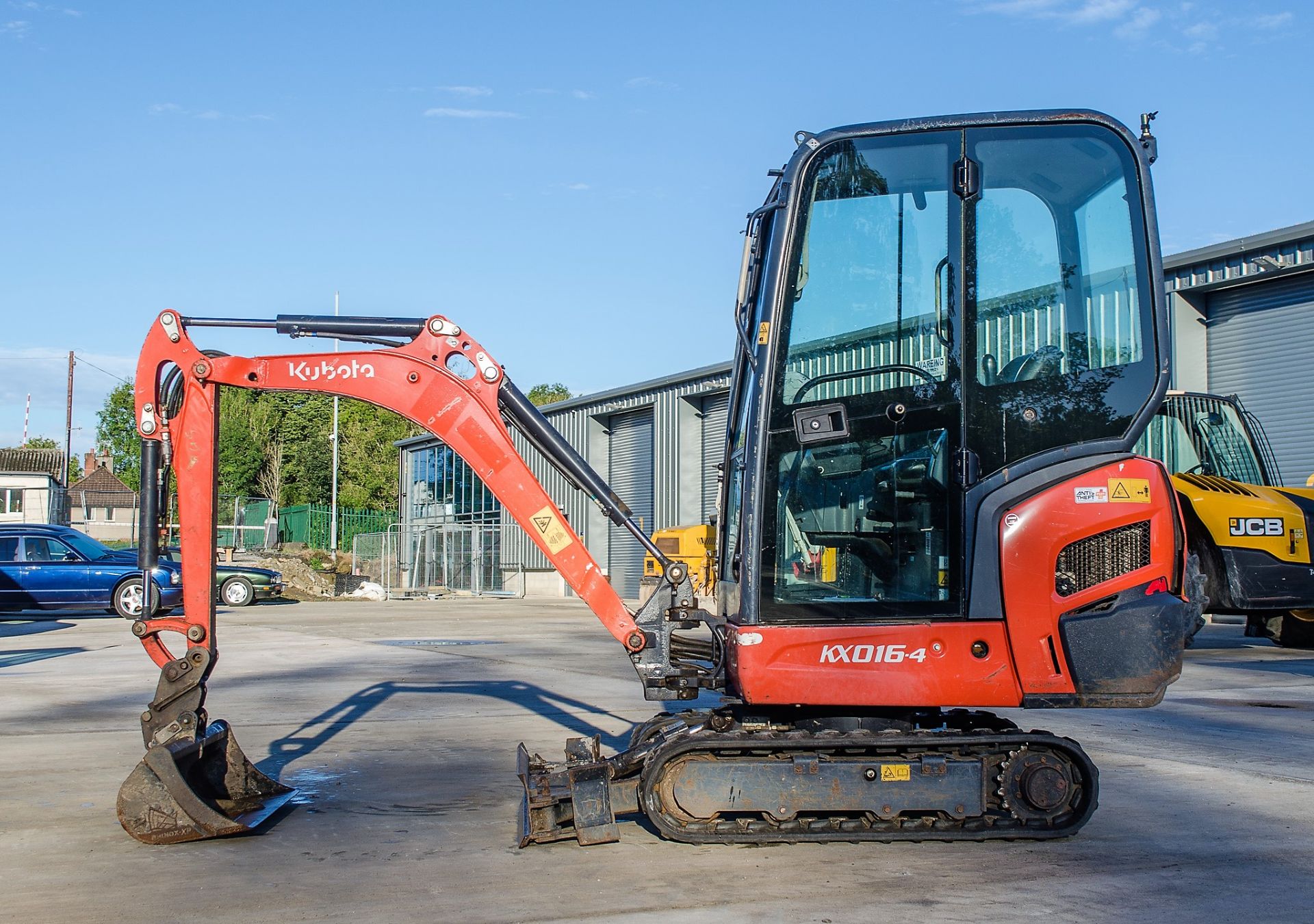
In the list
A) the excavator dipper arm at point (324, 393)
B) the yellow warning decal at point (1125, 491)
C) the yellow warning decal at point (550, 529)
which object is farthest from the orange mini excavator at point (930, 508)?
the yellow warning decal at point (550, 529)

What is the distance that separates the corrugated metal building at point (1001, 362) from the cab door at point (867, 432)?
0.06 meters

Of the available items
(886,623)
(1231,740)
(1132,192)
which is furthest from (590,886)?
(1231,740)

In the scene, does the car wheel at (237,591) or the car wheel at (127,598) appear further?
the car wheel at (237,591)

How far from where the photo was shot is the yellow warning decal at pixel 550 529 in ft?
21.2

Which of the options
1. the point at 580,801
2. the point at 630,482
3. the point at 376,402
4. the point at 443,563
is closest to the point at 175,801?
the point at 580,801

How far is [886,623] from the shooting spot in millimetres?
5559

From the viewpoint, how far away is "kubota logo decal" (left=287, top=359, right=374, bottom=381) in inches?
255

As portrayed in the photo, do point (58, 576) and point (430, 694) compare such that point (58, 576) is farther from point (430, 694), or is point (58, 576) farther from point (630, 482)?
point (630, 482)

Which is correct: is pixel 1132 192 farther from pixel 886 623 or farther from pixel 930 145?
pixel 886 623

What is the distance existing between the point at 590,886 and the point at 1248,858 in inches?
119

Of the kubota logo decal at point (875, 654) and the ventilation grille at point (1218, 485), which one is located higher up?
the ventilation grille at point (1218, 485)

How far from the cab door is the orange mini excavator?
0.01 m

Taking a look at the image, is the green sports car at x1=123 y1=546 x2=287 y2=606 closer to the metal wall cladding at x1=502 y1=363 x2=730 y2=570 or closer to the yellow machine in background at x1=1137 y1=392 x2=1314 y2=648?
the metal wall cladding at x1=502 y1=363 x2=730 y2=570

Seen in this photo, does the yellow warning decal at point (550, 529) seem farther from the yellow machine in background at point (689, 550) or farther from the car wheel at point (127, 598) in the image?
the car wheel at point (127, 598)
